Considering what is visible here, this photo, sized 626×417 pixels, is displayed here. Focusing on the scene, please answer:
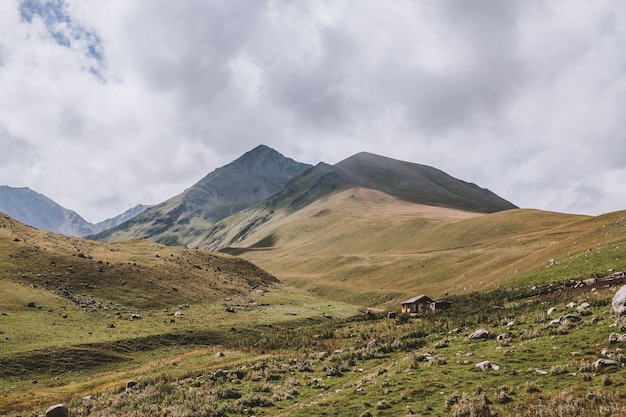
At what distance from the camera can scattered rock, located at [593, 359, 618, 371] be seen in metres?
19.6

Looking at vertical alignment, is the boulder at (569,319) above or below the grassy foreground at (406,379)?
above

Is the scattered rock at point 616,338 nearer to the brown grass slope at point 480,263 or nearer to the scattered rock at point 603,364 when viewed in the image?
the scattered rock at point 603,364

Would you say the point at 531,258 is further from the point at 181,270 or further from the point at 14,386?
the point at 14,386

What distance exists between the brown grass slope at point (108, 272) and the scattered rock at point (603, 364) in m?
74.8

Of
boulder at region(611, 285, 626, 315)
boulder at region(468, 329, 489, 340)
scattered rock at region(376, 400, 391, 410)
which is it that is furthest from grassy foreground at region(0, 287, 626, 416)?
boulder at region(611, 285, 626, 315)

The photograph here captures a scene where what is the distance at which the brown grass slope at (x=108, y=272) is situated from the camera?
77.4 m

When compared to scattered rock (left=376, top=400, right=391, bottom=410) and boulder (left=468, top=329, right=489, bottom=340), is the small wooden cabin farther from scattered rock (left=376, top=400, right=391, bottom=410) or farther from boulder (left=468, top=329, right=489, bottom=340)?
scattered rock (left=376, top=400, right=391, bottom=410)

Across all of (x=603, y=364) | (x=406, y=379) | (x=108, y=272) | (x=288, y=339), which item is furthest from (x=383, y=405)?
(x=108, y=272)

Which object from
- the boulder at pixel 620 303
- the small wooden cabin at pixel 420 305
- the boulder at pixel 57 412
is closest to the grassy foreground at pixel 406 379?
the boulder at pixel 620 303

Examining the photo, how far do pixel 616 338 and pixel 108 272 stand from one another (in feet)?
288

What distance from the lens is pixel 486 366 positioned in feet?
76.9

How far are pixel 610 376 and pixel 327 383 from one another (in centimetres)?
1589

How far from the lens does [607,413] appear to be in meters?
15.7

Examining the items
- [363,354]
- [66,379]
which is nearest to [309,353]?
[363,354]
